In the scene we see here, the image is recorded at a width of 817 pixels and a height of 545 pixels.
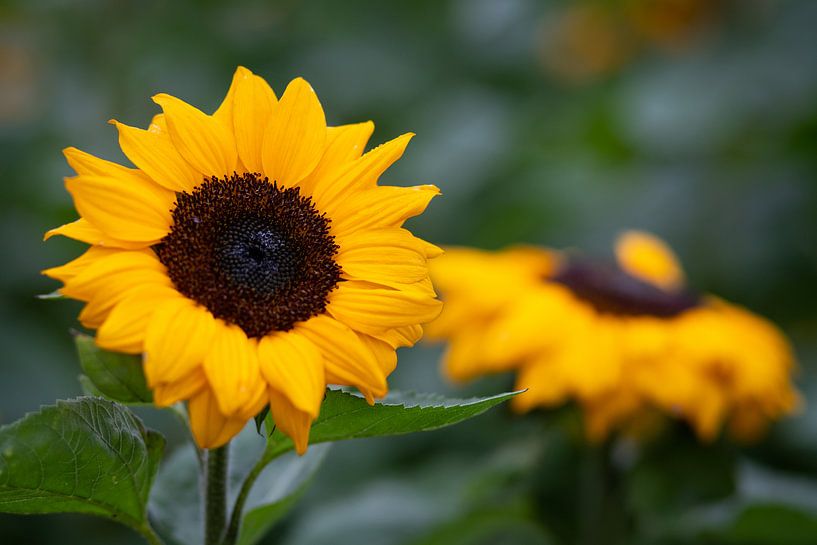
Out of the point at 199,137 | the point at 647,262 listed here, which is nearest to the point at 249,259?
the point at 199,137

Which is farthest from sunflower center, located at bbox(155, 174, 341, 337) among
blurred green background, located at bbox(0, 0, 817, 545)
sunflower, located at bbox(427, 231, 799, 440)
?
blurred green background, located at bbox(0, 0, 817, 545)

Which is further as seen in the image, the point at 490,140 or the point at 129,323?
the point at 490,140

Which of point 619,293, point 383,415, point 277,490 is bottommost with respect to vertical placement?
point 619,293

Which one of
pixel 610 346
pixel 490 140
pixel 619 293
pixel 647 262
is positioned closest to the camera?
pixel 610 346

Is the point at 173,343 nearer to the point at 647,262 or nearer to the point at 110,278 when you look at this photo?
the point at 110,278

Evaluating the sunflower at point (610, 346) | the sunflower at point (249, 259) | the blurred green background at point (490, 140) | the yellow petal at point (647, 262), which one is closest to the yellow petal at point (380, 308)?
the sunflower at point (249, 259)

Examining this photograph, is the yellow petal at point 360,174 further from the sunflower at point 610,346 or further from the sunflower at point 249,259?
the sunflower at point 610,346

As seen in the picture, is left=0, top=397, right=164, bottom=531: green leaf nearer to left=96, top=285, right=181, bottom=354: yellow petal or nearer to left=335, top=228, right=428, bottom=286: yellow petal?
left=96, top=285, right=181, bottom=354: yellow petal
